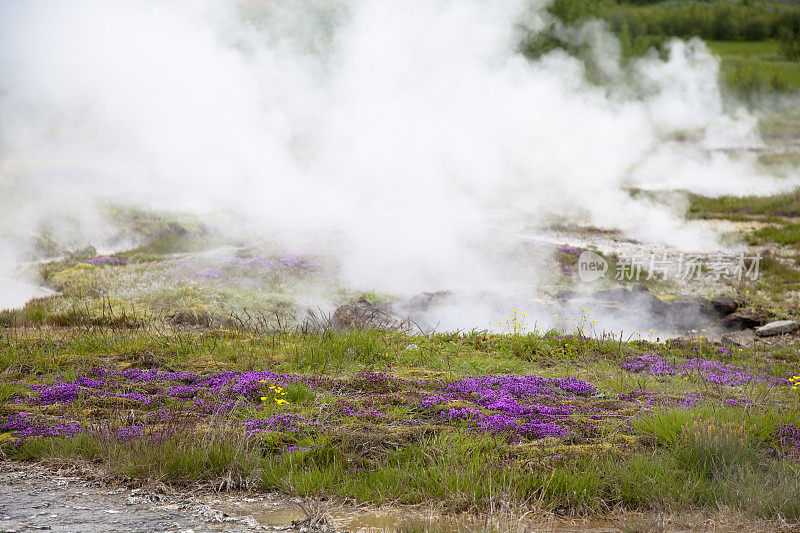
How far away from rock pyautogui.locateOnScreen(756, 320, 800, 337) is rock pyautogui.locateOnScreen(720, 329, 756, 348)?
17 centimetres

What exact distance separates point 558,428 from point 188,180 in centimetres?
1832

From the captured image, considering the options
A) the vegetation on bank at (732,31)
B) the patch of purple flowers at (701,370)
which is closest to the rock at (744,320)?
the patch of purple flowers at (701,370)

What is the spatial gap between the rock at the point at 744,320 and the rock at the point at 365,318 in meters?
5.99

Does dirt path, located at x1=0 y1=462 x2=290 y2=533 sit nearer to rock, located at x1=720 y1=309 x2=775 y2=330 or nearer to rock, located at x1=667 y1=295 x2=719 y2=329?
rock, located at x1=667 y1=295 x2=719 y2=329

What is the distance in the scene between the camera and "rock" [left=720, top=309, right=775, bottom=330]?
11.3 metres

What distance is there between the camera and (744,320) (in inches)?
446

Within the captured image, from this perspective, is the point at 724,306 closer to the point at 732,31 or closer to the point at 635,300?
the point at 635,300

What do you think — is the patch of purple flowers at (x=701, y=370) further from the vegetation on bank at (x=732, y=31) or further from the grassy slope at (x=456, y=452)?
the vegetation on bank at (x=732, y=31)

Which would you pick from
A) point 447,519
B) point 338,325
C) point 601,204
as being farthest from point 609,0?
point 447,519

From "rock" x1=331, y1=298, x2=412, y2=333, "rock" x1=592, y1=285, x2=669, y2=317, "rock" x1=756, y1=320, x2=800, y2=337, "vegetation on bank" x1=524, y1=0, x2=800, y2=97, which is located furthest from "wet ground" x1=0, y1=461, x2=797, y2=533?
"vegetation on bank" x1=524, y1=0, x2=800, y2=97

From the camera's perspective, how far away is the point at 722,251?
18.3 meters

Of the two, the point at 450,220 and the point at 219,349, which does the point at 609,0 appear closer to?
the point at 450,220

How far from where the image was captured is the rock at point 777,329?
1066cm

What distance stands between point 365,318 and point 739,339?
6238 mm
